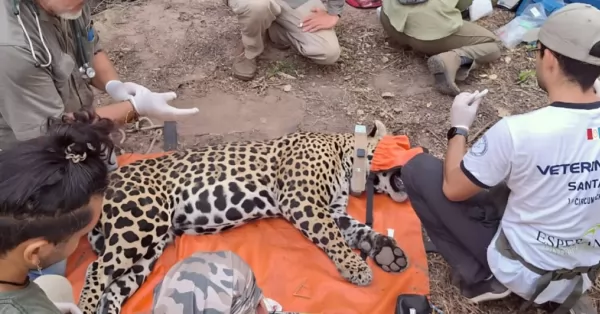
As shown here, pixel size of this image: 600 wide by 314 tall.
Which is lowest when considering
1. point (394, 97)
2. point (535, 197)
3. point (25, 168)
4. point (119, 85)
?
point (394, 97)

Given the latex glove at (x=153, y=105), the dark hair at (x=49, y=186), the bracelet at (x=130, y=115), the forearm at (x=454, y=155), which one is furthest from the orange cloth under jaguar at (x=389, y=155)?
the dark hair at (x=49, y=186)

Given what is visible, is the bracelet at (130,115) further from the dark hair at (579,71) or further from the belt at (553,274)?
the dark hair at (579,71)

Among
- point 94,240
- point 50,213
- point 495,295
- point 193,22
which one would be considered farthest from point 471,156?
point 193,22

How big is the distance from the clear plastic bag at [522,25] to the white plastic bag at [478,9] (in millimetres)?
295

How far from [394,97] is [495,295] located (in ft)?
7.57

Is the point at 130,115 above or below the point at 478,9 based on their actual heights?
above

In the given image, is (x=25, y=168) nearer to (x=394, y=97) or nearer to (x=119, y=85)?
(x=119, y=85)

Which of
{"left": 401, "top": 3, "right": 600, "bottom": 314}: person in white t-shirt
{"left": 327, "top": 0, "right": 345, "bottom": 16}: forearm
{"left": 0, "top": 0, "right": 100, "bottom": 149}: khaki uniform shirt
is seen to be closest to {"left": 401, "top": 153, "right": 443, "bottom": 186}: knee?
{"left": 401, "top": 3, "right": 600, "bottom": 314}: person in white t-shirt

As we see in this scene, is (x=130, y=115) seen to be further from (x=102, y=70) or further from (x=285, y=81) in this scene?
(x=285, y=81)

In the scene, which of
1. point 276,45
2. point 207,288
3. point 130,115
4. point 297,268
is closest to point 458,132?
point 297,268

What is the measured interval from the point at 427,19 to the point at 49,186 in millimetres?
4011

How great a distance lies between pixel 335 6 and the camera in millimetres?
5332

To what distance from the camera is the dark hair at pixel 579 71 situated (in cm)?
247

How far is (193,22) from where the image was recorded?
5961 millimetres
